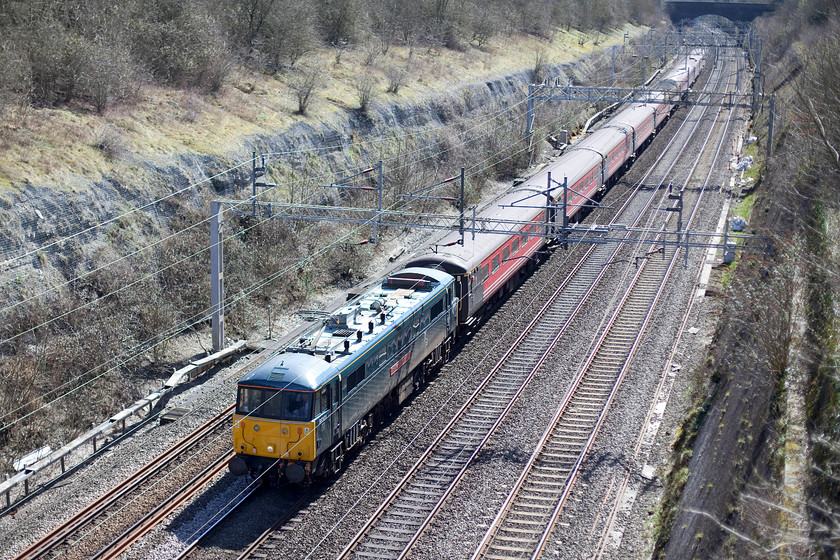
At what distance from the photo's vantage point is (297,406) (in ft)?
49.4

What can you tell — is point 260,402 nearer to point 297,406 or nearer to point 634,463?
point 297,406

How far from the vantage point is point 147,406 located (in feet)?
65.1

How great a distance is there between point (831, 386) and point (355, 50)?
39.2 m

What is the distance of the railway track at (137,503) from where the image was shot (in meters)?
13.9

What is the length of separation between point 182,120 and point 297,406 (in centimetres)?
1914

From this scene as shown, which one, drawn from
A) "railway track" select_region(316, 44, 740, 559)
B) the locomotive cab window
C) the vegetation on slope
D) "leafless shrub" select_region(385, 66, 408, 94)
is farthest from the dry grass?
"railway track" select_region(316, 44, 740, 559)

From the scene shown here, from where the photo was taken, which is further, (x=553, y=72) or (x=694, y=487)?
(x=553, y=72)

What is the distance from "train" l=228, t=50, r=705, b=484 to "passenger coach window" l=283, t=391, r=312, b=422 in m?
0.02

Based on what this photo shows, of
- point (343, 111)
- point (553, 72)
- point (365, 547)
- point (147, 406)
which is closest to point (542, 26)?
point (553, 72)

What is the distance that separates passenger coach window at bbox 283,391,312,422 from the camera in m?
15.0

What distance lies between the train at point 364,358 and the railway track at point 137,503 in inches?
54.8

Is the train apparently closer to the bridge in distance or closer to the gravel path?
the gravel path

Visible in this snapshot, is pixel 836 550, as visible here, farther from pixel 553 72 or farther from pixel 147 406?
pixel 553 72

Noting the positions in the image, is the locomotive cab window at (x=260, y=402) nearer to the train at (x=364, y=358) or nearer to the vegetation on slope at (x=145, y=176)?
the train at (x=364, y=358)
